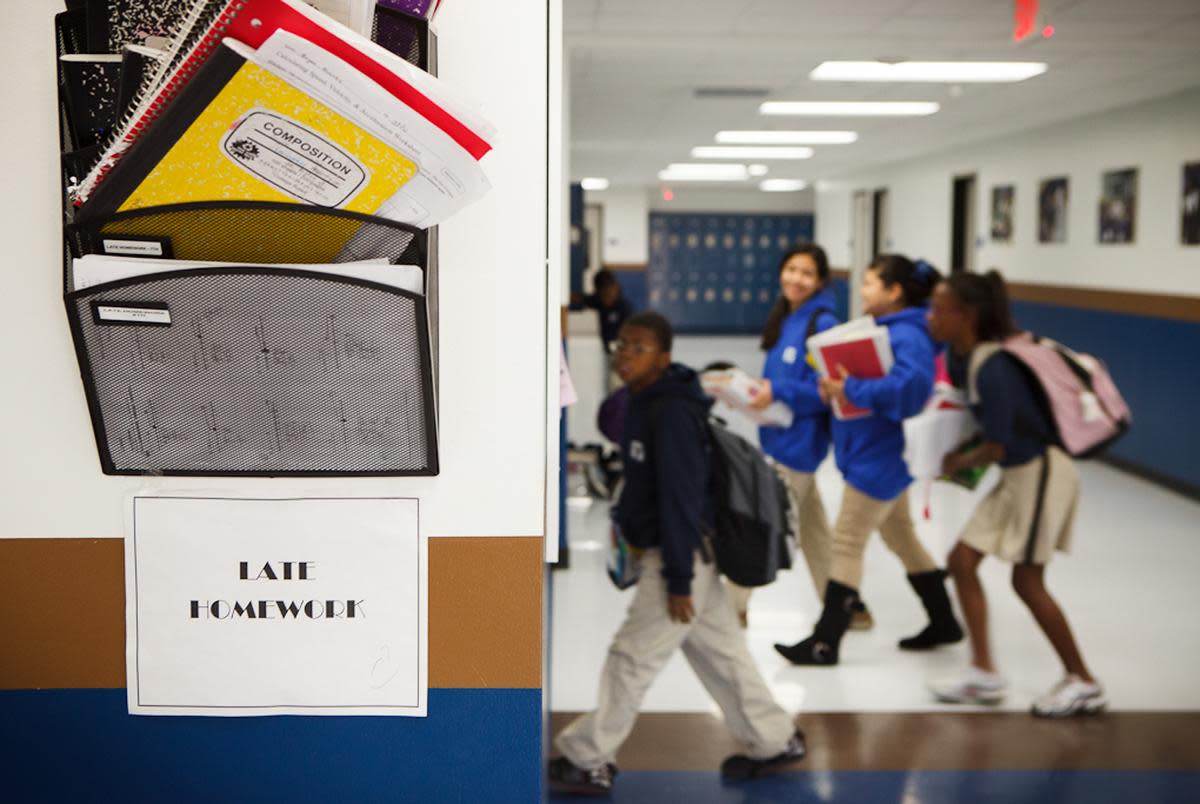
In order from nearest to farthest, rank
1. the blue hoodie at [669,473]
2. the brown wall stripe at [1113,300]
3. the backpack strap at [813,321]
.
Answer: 1. the blue hoodie at [669,473]
2. the backpack strap at [813,321]
3. the brown wall stripe at [1113,300]

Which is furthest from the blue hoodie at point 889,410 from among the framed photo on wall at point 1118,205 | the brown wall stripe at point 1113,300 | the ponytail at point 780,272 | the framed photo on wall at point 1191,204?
the framed photo on wall at point 1118,205

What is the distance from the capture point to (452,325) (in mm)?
1289

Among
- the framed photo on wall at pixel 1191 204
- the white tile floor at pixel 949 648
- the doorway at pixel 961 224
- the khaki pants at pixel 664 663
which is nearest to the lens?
the khaki pants at pixel 664 663

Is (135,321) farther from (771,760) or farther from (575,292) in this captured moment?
(575,292)

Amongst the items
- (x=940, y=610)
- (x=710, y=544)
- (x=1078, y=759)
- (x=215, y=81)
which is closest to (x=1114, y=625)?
(x=940, y=610)

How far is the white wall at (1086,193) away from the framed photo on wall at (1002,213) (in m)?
0.08

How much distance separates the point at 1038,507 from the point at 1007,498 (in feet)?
0.37

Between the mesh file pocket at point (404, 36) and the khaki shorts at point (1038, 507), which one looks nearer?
the mesh file pocket at point (404, 36)

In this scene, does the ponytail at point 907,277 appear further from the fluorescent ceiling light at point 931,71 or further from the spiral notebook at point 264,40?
the spiral notebook at point 264,40

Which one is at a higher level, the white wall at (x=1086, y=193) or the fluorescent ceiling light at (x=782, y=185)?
the fluorescent ceiling light at (x=782, y=185)

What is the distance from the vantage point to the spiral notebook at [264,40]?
40.8 inches

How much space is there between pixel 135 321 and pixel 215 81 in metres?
0.26

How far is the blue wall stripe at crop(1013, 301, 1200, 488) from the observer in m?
7.98

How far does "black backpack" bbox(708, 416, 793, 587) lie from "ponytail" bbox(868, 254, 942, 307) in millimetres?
1462
